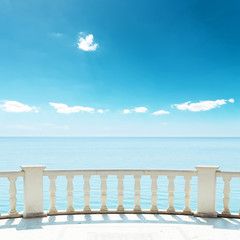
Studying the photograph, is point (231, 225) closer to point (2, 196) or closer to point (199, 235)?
point (199, 235)

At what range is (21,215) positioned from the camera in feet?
18.2

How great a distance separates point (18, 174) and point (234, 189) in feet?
74.9

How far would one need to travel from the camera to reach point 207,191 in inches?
223

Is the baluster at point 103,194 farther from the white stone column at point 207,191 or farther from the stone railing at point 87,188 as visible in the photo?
the white stone column at point 207,191

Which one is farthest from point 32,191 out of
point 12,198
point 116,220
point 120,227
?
point 120,227

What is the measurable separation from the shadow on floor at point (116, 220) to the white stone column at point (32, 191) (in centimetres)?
18

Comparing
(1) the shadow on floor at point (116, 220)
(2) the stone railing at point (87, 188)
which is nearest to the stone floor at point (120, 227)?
(1) the shadow on floor at point (116, 220)

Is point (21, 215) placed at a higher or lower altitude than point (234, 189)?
higher

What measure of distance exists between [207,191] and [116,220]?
2.17 m

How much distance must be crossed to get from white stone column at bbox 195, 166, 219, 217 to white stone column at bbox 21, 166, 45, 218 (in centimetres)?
363

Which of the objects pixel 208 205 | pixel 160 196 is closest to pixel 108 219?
pixel 208 205

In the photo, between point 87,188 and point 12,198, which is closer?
point 12,198

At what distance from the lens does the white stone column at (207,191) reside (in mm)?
5641

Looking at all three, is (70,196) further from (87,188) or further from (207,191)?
(207,191)
